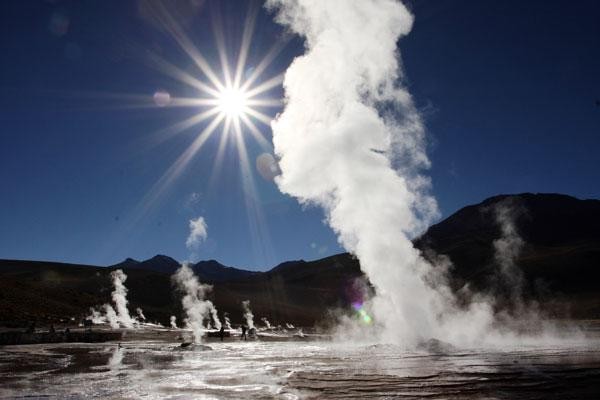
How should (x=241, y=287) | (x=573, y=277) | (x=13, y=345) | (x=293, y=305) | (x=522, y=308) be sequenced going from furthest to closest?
(x=241, y=287)
(x=293, y=305)
(x=573, y=277)
(x=522, y=308)
(x=13, y=345)

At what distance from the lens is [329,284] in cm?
17188

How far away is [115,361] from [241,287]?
130 metres

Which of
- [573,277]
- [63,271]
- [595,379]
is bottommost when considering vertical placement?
[595,379]

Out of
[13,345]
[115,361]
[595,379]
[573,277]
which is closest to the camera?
[595,379]

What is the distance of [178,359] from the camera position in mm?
25656

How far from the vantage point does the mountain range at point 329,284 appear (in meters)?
81.3

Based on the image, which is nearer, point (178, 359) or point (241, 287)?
point (178, 359)

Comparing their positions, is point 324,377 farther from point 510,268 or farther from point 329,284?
point 329,284

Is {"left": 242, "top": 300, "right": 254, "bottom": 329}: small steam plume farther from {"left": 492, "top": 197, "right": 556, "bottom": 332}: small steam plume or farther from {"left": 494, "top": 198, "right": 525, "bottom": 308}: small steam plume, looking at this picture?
{"left": 494, "top": 198, "right": 525, "bottom": 308}: small steam plume

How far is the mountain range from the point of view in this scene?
267 ft

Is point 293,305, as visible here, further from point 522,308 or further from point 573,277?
point 573,277

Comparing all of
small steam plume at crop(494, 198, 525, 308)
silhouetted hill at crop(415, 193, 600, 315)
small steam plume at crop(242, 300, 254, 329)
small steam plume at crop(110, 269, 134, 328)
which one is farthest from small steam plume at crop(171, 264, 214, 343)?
silhouetted hill at crop(415, 193, 600, 315)

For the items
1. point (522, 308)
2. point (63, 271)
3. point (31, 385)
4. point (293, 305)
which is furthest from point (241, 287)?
point (31, 385)

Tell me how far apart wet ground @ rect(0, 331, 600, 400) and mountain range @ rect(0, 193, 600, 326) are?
120ft
